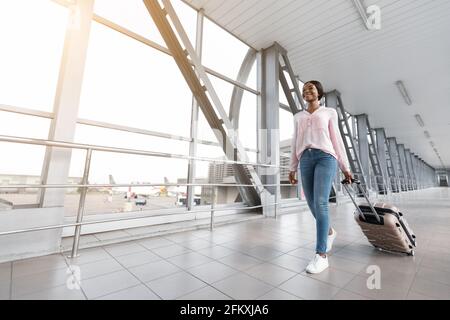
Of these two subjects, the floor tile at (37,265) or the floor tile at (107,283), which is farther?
the floor tile at (37,265)

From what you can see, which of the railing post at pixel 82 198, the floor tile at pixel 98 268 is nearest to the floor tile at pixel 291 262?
the floor tile at pixel 98 268

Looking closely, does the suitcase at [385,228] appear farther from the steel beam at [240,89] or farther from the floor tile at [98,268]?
the steel beam at [240,89]

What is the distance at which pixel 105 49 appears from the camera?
2.20m

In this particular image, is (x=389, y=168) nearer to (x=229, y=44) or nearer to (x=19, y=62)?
(x=229, y=44)

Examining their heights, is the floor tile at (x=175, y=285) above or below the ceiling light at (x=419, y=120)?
below

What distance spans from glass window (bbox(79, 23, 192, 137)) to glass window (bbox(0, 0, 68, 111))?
10.4 inches

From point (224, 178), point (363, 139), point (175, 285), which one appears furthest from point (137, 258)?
point (363, 139)

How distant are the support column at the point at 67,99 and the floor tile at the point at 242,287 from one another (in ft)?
4.11

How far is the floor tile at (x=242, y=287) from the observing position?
3.05ft

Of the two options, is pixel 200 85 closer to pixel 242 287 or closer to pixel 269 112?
pixel 269 112

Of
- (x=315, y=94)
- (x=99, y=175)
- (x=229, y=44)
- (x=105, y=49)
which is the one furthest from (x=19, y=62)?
(x=229, y=44)

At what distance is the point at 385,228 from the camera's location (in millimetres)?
1417

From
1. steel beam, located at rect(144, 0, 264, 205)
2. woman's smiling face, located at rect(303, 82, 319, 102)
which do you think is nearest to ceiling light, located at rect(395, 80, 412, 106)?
steel beam, located at rect(144, 0, 264, 205)

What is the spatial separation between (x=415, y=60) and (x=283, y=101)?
2.53m
